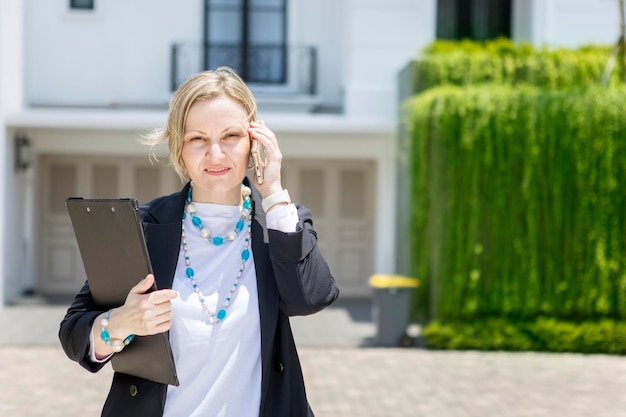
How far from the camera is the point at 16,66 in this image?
46.2ft

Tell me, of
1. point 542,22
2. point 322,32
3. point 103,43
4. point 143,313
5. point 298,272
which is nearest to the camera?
point 143,313

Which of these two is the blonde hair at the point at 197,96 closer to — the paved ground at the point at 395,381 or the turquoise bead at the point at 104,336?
the turquoise bead at the point at 104,336

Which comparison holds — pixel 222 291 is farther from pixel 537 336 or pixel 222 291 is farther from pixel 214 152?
pixel 537 336

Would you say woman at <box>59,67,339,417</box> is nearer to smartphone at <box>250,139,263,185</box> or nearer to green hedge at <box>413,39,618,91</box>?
smartphone at <box>250,139,263,185</box>

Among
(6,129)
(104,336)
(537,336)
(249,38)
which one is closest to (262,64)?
(249,38)

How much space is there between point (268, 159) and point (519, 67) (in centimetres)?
1043

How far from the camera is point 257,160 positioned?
2.17m

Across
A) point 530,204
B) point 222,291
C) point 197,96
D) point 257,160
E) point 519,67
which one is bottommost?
point 530,204

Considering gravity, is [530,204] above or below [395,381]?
above

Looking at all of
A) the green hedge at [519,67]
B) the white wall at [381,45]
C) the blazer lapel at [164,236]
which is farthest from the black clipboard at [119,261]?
the white wall at [381,45]

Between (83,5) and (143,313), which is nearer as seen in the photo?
(143,313)

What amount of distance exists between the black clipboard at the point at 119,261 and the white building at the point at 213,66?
12081mm

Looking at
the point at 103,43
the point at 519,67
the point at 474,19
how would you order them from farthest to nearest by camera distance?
1. the point at 103,43
2. the point at 474,19
3. the point at 519,67

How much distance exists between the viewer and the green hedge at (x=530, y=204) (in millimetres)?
10641
